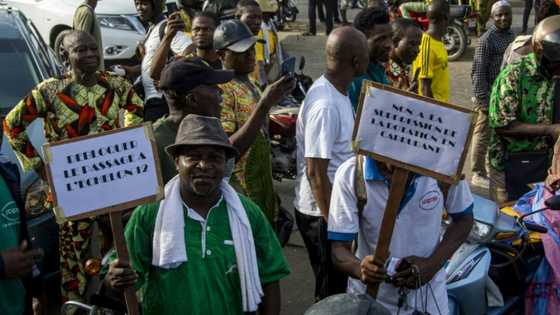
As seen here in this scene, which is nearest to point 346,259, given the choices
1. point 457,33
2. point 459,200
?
point 459,200

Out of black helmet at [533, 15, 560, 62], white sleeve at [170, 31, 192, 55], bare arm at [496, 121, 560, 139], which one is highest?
black helmet at [533, 15, 560, 62]

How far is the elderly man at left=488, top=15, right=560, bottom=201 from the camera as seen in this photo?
16.3ft

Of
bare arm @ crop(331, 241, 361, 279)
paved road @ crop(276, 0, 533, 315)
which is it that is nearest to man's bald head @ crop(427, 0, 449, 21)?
paved road @ crop(276, 0, 533, 315)

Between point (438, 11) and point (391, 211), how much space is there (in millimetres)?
4892

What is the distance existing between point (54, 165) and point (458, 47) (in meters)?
12.4

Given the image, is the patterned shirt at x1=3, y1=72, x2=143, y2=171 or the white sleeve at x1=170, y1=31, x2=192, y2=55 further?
the white sleeve at x1=170, y1=31, x2=192, y2=55

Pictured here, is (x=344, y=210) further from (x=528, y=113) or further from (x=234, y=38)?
(x=528, y=113)

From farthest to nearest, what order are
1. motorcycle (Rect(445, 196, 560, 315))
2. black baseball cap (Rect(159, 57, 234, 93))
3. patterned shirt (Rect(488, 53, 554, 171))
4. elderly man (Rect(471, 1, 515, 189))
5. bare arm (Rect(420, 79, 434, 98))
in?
elderly man (Rect(471, 1, 515, 189)), bare arm (Rect(420, 79, 434, 98)), patterned shirt (Rect(488, 53, 554, 171)), motorcycle (Rect(445, 196, 560, 315)), black baseball cap (Rect(159, 57, 234, 93))

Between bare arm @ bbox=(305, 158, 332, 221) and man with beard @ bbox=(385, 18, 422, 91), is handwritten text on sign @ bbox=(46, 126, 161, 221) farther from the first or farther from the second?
man with beard @ bbox=(385, 18, 422, 91)

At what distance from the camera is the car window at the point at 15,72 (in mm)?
5805

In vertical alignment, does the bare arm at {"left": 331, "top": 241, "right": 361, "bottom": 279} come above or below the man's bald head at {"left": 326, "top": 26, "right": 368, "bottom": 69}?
below

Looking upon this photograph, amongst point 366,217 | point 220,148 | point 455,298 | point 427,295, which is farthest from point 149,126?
point 455,298

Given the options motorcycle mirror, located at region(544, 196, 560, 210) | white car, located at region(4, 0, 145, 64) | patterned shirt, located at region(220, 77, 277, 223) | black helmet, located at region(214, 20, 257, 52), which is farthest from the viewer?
white car, located at region(4, 0, 145, 64)

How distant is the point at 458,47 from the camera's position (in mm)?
14414
